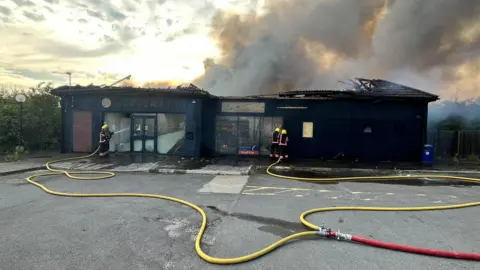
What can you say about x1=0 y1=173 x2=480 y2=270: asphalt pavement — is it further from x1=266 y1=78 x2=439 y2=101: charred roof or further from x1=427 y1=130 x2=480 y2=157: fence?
x1=427 y1=130 x2=480 y2=157: fence

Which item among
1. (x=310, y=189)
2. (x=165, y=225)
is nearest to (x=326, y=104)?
(x=310, y=189)

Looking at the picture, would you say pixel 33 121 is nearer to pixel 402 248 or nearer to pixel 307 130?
pixel 307 130

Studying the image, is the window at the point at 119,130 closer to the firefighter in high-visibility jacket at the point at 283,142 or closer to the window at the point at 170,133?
the window at the point at 170,133

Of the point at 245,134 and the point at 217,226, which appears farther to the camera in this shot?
the point at 245,134

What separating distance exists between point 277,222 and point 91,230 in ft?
10.6

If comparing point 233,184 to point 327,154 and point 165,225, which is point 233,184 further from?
point 327,154

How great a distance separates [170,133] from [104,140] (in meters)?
3.20

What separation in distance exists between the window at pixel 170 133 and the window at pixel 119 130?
74.3 inches

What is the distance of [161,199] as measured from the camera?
6.89 m

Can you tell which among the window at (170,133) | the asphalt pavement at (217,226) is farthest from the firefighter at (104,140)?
the asphalt pavement at (217,226)

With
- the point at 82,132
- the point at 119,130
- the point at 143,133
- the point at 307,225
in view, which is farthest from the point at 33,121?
the point at 307,225

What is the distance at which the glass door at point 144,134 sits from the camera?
15367 mm

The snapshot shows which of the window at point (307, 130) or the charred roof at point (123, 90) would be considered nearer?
the charred roof at point (123, 90)

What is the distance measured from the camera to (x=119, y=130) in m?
15.8
